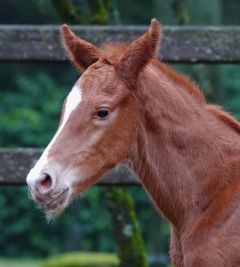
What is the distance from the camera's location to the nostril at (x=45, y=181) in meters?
5.46

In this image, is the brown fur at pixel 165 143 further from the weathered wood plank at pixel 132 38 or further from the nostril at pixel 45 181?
the weathered wood plank at pixel 132 38

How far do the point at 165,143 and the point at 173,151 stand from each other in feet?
0.20

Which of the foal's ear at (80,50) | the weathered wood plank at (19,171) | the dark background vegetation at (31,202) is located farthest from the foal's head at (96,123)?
the dark background vegetation at (31,202)

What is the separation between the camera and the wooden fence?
23.5 ft

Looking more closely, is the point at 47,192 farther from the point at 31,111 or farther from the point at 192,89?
the point at 31,111

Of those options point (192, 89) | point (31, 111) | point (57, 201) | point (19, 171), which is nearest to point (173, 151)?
point (192, 89)

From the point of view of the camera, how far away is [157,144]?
5902 millimetres

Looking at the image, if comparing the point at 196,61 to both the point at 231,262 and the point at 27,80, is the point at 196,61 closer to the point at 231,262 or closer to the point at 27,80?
the point at 231,262

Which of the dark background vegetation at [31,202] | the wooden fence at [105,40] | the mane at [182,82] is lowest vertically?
the dark background vegetation at [31,202]

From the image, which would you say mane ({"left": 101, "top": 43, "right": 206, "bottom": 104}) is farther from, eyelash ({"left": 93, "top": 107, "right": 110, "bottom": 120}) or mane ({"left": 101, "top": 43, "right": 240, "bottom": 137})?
eyelash ({"left": 93, "top": 107, "right": 110, "bottom": 120})

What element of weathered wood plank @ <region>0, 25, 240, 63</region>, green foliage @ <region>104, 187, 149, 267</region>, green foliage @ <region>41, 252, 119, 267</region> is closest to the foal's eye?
weathered wood plank @ <region>0, 25, 240, 63</region>

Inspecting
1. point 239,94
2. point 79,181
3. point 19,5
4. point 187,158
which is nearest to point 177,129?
point 187,158

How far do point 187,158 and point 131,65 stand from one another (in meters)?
0.57

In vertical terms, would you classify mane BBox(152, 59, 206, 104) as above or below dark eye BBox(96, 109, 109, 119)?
below
